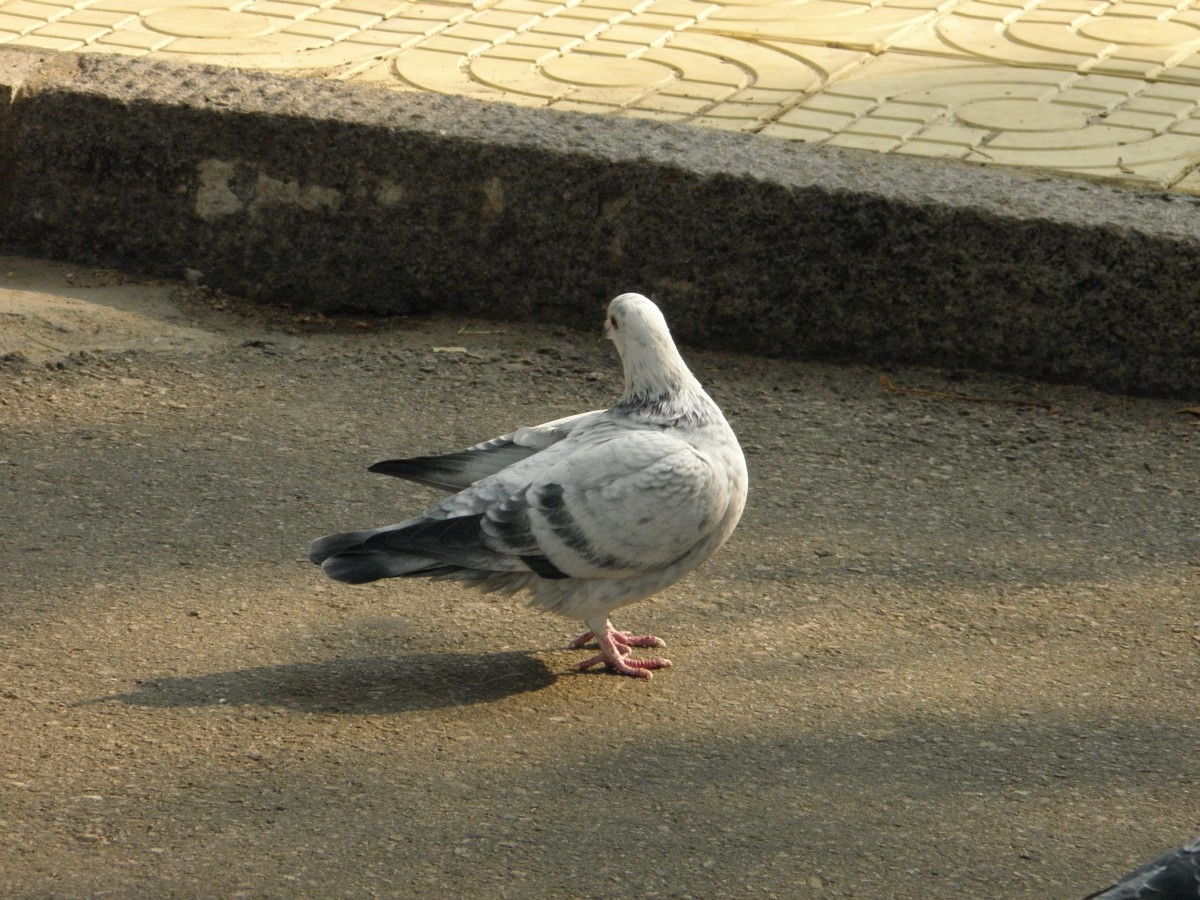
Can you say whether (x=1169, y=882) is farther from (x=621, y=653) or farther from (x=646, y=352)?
(x=646, y=352)

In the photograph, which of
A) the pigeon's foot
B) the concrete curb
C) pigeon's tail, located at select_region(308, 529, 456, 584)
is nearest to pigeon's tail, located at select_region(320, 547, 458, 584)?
pigeon's tail, located at select_region(308, 529, 456, 584)

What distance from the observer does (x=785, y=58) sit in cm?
627

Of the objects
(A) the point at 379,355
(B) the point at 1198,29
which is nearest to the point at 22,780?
(A) the point at 379,355

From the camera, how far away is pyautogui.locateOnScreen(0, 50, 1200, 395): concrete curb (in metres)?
4.75

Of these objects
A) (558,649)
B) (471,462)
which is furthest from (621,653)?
(471,462)

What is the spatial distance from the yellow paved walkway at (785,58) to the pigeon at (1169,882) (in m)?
3.44

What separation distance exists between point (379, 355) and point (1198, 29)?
12.4 feet

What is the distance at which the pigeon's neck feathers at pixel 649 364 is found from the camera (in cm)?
360

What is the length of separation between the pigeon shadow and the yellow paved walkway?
271 centimetres

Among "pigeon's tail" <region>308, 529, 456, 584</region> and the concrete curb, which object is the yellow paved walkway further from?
"pigeon's tail" <region>308, 529, 456, 584</region>

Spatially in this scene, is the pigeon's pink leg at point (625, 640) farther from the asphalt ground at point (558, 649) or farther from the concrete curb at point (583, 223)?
the concrete curb at point (583, 223)

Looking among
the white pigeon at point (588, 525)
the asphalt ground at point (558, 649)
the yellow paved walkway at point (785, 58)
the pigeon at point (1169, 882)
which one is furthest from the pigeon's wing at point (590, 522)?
the yellow paved walkway at point (785, 58)

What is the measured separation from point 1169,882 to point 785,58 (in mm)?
4638

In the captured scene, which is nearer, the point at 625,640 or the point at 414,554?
the point at 414,554
